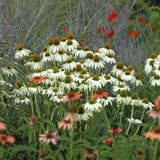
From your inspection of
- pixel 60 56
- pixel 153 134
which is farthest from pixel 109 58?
pixel 153 134

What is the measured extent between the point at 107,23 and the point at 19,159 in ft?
10.3

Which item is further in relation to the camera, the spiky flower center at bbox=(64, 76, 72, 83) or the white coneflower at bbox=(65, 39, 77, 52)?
the white coneflower at bbox=(65, 39, 77, 52)

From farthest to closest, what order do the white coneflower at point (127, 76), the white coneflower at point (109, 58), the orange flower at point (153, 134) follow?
the white coneflower at point (109, 58) < the white coneflower at point (127, 76) < the orange flower at point (153, 134)

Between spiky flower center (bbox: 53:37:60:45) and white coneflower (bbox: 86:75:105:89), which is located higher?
spiky flower center (bbox: 53:37:60:45)

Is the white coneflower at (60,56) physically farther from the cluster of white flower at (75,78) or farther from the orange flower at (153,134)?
the orange flower at (153,134)

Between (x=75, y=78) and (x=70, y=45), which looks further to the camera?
(x=70, y=45)

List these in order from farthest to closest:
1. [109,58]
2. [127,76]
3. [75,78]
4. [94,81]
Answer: [109,58]
[127,76]
[75,78]
[94,81]

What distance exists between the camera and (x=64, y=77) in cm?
327

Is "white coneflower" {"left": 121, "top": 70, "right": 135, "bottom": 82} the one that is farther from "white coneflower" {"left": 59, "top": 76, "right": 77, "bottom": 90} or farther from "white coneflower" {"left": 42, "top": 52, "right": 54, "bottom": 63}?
"white coneflower" {"left": 42, "top": 52, "right": 54, "bottom": 63}

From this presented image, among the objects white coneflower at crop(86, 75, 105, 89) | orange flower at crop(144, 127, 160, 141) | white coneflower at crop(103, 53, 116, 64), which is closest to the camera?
orange flower at crop(144, 127, 160, 141)

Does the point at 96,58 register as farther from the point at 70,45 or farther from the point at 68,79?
the point at 68,79

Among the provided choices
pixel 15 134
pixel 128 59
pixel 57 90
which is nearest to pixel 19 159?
pixel 15 134

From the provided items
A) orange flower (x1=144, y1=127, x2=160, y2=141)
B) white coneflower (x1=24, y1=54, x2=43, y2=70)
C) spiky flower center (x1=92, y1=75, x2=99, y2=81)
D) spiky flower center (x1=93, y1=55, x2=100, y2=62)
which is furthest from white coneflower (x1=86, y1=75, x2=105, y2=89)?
orange flower (x1=144, y1=127, x2=160, y2=141)

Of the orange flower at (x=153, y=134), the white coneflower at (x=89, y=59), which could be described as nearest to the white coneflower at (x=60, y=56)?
the white coneflower at (x=89, y=59)
